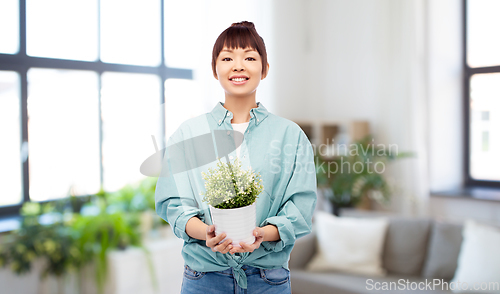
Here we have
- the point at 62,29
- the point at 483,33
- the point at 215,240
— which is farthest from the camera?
the point at 483,33

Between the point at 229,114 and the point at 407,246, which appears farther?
the point at 407,246

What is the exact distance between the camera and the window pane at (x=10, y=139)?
2.52 metres

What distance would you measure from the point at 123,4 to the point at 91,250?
5.94ft

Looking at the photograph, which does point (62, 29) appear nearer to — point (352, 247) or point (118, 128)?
point (118, 128)

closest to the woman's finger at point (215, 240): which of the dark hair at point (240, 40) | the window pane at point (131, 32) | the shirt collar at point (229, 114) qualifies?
the shirt collar at point (229, 114)

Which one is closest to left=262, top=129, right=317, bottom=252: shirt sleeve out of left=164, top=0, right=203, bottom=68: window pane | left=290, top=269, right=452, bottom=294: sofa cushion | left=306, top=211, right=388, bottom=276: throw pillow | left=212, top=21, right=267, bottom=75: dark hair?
left=212, top=21, right=267, bottom=75: dark hair

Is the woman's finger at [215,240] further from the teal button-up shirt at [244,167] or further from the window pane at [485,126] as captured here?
the window pane at [485,126]

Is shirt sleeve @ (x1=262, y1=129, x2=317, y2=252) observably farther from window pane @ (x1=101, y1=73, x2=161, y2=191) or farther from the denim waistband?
window pane @ (x1=101, y1=73, x2=161, y2=191)

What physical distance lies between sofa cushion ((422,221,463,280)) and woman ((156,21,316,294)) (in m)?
1.79

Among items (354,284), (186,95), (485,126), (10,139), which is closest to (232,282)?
(354,284)

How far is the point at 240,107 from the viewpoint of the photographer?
2.96ft

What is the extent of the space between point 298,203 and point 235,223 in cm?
17

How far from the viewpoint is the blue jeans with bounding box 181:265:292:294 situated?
2.78 ft

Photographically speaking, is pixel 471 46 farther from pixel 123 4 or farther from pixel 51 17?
pixel 51 17
